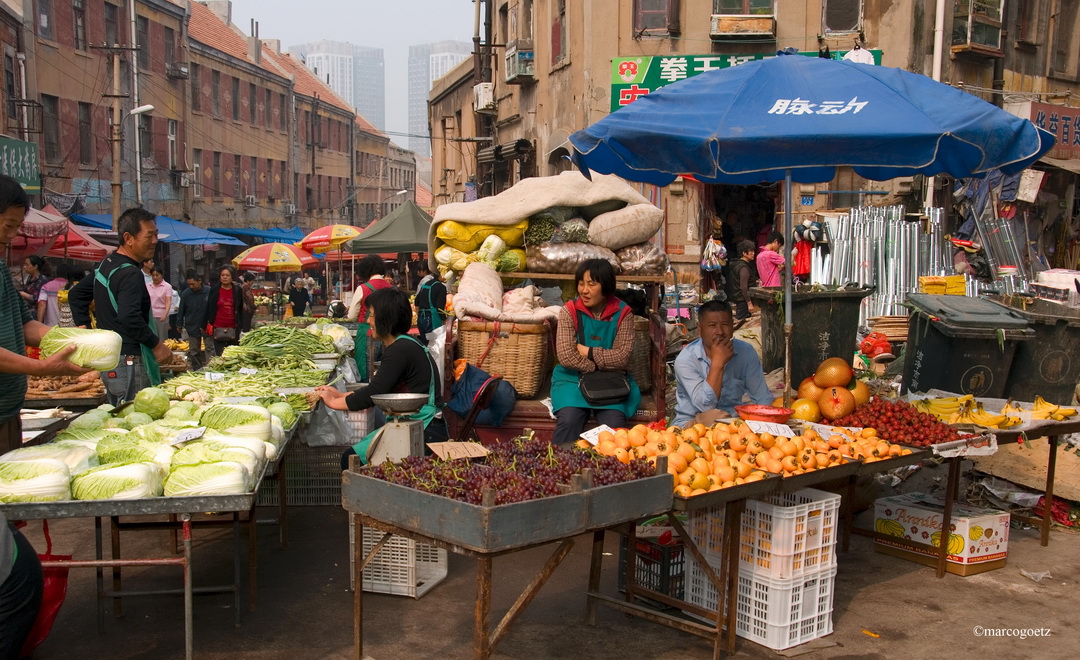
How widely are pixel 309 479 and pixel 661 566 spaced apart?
3.17 meters

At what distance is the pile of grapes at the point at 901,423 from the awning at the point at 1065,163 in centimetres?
1148

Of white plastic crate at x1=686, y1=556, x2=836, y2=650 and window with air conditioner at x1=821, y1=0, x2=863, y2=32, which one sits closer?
white plastic crate at x1=686, y1=556, x2=836, y2=650

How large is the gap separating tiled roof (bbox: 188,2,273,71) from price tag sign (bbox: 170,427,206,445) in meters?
38.6

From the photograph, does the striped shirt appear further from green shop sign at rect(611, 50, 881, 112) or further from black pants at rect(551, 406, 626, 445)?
green shop sign at rect(611, 50, 881, 112)

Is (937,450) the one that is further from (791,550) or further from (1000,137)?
(1000,137)

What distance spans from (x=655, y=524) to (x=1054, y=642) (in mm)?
2187

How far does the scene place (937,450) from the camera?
17.7ft

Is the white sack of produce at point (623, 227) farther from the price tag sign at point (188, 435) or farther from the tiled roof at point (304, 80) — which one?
the tiled roof at point (304, 80)

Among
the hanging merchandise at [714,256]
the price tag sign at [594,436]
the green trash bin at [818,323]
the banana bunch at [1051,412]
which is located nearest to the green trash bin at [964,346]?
the green trash bin at [818,323]

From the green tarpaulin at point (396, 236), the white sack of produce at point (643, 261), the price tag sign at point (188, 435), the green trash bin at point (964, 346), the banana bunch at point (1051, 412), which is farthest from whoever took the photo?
the green tarpaulin at point (396, 236)

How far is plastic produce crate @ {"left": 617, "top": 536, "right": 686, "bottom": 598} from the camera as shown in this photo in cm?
524

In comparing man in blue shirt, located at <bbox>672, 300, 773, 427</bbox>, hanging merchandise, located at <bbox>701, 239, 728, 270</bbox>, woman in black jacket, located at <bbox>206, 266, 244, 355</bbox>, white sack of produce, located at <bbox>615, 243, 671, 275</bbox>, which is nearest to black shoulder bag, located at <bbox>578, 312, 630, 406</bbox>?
man in blue shirt, located at <bbox>672, 300, 773, 427</bbox>

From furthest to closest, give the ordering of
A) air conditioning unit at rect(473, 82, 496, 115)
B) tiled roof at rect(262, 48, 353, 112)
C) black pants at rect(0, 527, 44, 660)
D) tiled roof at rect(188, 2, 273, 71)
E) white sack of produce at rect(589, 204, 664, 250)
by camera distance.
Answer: tiled roof at rect(262, 48, 353, 112) < tiled roof at rect(188, 2, 273, 71) < air conditioning unit at rect(473, 82, 496, 115) < white sack of produce at rect(589, 204, 664, 250) < black pants at rect(0, 527, 44, 660)

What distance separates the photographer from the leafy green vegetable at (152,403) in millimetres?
5883
